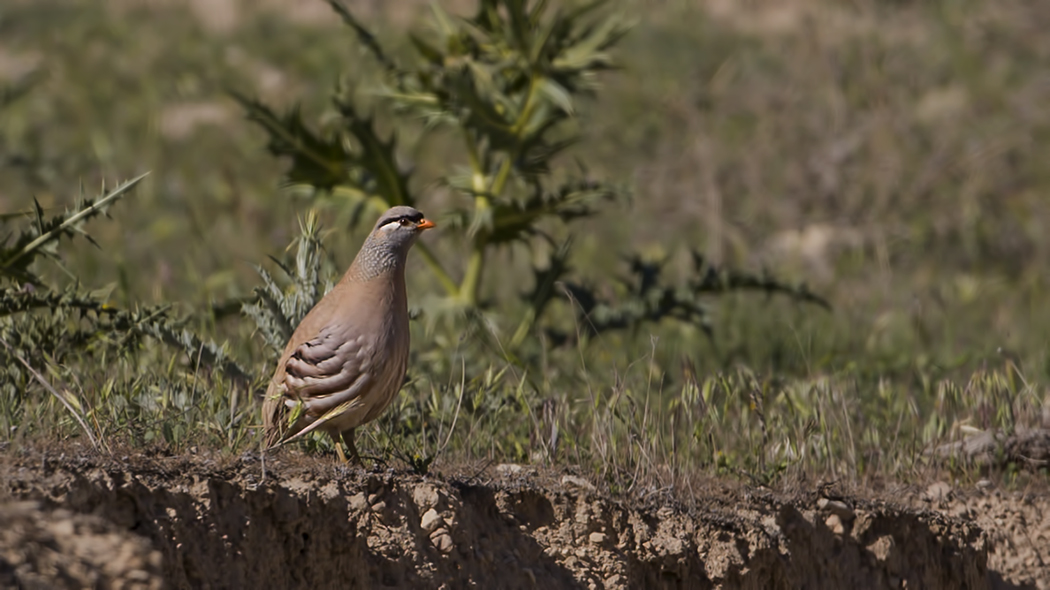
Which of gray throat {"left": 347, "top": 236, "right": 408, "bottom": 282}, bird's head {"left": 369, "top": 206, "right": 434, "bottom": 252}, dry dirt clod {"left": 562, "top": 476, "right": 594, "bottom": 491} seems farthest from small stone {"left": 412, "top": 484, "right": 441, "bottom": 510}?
bird's head {"left": 369, "top": 206, "right": 434, "bottom": 252}

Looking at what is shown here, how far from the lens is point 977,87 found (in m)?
15.3

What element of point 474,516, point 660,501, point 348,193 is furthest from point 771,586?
point 348,193

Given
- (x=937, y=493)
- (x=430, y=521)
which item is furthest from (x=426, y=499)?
(x=937, y=493)

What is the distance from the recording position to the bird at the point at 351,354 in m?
4.34

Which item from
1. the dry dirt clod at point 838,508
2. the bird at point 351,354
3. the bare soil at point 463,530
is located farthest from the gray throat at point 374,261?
the dry dirt clod at point 838,508

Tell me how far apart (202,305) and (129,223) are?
4672 mm

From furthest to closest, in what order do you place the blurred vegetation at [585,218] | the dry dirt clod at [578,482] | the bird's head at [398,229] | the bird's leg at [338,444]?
the blurred vegetation at [585,218], the dry dirt clod at [578,482], the bird's head at [398,229], the bird's leg at [338,444]

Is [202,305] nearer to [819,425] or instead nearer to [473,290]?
[473,290]

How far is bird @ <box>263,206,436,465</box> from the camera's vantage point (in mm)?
4336

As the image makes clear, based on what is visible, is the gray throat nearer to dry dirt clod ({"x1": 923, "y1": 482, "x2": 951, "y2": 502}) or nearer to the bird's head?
the bird's head

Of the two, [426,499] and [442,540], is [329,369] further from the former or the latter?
[442,540]

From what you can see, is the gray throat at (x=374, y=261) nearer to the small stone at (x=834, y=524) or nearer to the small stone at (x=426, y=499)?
the small stone at (x=426, y=499)

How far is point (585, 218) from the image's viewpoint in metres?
9.74

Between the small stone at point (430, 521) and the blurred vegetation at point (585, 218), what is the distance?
50 centimetres
